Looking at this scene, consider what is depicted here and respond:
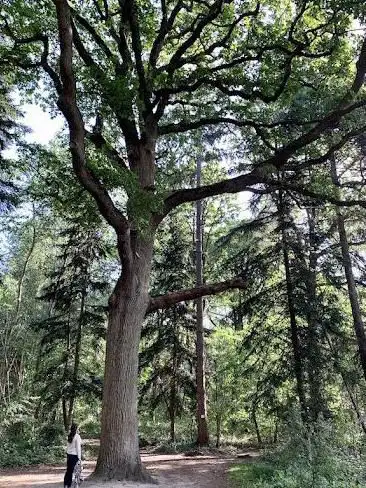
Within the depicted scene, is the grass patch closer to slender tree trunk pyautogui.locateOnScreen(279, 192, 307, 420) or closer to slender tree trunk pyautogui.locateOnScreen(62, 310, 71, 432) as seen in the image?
slender tree trunk pyautogui.locateOnScreen(279, 192, 307, 420)

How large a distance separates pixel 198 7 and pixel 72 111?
6090mm

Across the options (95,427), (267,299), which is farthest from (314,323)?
(95,427)

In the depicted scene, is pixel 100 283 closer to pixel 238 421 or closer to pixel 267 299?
pixel 267 299

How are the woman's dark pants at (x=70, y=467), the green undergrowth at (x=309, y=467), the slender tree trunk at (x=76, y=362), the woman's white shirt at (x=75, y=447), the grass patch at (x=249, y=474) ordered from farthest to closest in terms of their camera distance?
the slender tree trunk at (x=76, y=362), the grass patch at (x=249, y=474), the woman's white shirt at (x=75, y=447), the woman's dark pants at (x=70, y=467), the green undergrowth at (x=309, y=467)

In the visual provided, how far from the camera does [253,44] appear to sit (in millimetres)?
10953

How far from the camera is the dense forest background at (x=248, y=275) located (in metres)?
10.1

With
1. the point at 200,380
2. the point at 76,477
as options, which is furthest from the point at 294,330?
the point at 76,477

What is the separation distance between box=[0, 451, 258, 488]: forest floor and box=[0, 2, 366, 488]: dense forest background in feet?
2.87

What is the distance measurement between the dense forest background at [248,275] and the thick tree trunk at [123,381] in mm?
732

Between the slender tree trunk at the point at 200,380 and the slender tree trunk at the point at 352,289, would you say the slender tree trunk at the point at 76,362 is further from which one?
the slender tree trunk at the point at 352,289

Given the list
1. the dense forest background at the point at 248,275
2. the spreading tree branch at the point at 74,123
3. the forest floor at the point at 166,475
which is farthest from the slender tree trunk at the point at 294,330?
the spreading tree branch at the point at 74,123

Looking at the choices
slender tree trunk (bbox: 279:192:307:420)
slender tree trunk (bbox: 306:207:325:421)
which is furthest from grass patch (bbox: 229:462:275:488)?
slender tree trunk (bbox: 306:207:325:421)

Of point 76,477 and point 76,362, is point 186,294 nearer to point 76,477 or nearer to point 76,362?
point 76,477

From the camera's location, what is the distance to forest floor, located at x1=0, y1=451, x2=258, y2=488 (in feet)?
28.8
